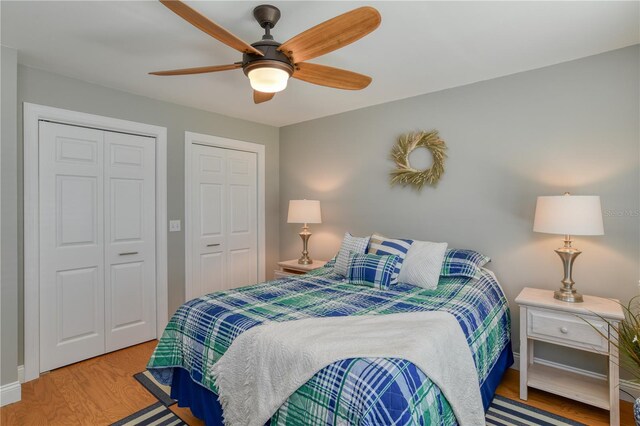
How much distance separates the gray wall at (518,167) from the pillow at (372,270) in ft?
2.71

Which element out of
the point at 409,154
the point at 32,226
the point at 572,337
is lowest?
the point at 572,337

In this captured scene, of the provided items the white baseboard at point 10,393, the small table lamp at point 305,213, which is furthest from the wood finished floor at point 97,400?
the small table lamp at point 305,213

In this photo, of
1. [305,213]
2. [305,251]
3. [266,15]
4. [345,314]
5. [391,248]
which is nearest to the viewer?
[266,15]

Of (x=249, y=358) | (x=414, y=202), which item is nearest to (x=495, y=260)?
(x=414, y=202)

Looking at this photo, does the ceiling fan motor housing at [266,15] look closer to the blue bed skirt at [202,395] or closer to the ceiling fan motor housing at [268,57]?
the ceiling fan motor housing at [268,57]

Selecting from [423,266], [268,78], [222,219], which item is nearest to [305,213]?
[222,219]

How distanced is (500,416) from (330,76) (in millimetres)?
2342

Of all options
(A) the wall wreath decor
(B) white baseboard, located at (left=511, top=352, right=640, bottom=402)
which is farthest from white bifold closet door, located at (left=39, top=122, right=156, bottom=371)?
(B) white baseboard, located at (left=511, top=352, right=640, bottom=402)

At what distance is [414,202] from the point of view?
332cm

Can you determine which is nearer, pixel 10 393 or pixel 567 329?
pixel 567 329

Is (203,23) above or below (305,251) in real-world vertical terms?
above

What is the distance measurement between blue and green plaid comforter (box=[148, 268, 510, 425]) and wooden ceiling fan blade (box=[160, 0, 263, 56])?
1.38 m

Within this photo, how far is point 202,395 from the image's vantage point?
1880 mm

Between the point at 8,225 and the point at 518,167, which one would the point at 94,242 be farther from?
the point at 518,167
